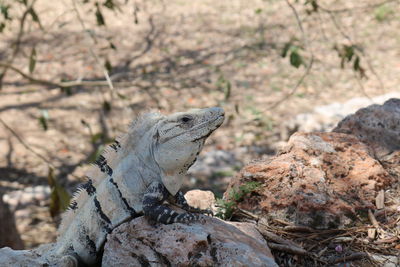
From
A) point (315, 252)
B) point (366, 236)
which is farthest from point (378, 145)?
point (315, 252)

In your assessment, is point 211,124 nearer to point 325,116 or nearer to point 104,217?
point 104,217

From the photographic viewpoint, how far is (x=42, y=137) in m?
7.16

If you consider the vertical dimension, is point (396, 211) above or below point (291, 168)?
below

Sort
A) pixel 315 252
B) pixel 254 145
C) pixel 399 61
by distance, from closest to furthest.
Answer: pixel 315 252 → pixel 254 145 → pixel 399 61

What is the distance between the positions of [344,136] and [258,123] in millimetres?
3869

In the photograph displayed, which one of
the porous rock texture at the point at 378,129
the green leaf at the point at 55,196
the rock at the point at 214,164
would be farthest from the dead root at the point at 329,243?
the rock at the point at 214,164

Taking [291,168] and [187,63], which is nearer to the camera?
[291,168]

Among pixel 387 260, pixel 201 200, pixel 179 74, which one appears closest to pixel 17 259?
pixel 201 200

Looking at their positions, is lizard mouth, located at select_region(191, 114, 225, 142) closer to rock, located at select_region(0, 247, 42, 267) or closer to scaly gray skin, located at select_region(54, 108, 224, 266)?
scaly gray skin, located at select_region(54, 108, 224, 266)

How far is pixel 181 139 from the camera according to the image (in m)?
2.69

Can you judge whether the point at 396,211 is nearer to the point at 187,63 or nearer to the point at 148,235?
the point at 148,235

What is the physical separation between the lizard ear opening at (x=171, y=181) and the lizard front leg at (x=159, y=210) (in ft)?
0.13

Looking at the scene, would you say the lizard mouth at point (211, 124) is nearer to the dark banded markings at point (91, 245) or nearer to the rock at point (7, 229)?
the dark banded markings at point (91, 245)

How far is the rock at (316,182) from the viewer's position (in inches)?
118
